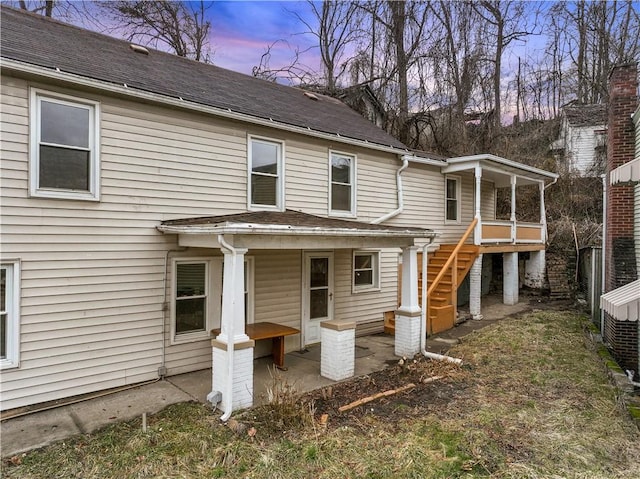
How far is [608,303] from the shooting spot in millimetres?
4863

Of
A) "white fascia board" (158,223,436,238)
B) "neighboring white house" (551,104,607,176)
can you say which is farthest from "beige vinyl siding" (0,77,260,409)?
"neighboring white house" (551,104,607,176)

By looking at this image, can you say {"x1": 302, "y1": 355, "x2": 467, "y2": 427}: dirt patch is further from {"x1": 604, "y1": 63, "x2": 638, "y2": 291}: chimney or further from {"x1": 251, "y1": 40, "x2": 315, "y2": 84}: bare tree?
{"x1": 251, "y1": 40, "x2": 315, "y2": 84}: bare tree

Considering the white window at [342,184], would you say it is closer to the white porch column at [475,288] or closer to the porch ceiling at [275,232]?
the porch ceiling at [275,232]

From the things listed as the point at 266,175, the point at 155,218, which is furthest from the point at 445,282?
the point at 155,218

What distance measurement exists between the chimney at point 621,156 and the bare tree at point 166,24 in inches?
578

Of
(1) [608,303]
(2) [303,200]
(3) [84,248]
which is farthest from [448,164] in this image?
(3) [84,248]

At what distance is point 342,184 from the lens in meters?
9.55

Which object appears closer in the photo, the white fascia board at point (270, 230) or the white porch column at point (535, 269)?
the white fascia board at point (270, 230)

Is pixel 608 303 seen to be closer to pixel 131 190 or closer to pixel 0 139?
pixel 131 190

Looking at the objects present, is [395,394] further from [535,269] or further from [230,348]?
[535,269]

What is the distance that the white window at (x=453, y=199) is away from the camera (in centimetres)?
1260

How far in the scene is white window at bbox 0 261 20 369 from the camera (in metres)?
5.42

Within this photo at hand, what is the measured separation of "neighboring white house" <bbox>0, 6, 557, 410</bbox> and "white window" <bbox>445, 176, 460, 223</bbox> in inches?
148

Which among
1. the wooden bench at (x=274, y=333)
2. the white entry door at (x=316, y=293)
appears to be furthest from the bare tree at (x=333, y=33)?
the wooden bench at (x=274, y=333)
